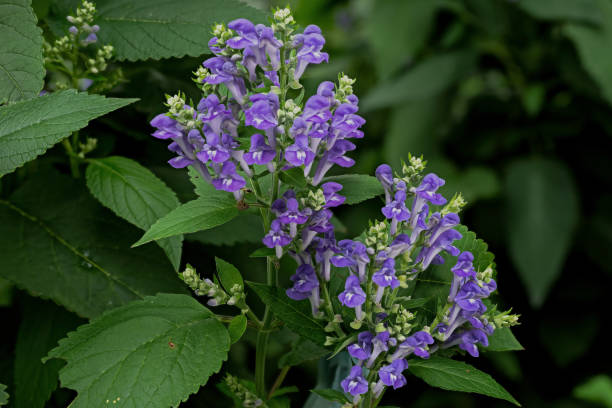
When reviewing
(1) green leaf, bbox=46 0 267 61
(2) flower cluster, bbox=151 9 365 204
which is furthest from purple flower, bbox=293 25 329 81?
(1) green leaf, bbox=46 0 267 61

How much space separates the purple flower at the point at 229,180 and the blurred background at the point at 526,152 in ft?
4.11

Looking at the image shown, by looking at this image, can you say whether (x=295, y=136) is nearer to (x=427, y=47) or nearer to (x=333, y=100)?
(x=333, y=100)

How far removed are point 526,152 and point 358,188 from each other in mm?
1564

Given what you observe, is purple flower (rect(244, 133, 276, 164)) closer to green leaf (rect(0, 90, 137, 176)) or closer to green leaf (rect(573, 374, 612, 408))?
green leaf (rect(0, 90, 137, 176))

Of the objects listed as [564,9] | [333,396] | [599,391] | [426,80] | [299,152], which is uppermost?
[299,152]

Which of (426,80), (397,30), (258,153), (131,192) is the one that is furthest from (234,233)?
(397,30)

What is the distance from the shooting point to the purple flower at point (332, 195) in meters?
0.54

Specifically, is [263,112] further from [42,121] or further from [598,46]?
[598,46]

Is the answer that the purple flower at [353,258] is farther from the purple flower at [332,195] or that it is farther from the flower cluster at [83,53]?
the flower cluster at [83,53]

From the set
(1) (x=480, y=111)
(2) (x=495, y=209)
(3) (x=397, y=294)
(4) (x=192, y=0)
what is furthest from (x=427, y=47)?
(3) (x=397, y=294)

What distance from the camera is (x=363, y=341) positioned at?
545mm

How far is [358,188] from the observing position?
1.93ft

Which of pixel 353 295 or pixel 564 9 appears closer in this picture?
pixel 353 295

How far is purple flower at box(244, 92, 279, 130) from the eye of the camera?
0.50 metres
